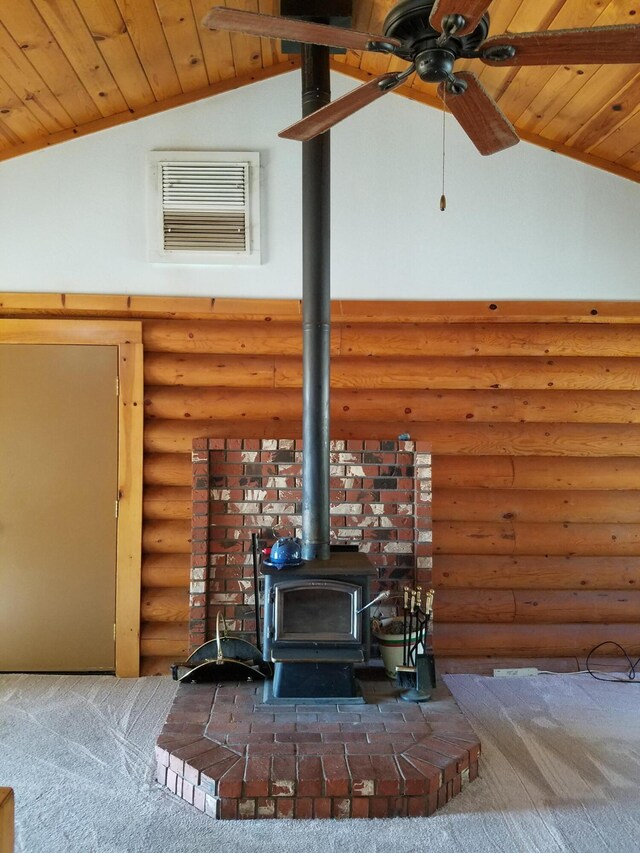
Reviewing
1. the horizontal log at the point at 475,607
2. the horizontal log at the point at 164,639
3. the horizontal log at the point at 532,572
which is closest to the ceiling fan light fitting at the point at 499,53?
the horizontal log at the point at 532,572

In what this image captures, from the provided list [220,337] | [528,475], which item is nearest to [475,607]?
[528,475]

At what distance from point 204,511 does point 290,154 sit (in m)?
2.18

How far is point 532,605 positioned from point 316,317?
2308 mm

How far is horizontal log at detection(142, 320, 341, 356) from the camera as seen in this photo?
405 centimetres

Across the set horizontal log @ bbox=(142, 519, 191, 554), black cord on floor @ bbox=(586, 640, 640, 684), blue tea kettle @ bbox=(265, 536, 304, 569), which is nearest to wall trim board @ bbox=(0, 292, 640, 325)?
horizontal log @ bbox=(142, 519, 191, 554)

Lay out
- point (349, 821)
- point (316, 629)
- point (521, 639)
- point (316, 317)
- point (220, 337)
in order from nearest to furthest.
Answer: point (349, 821)
point (316, 629)
point (316, 317)
point (220, 337)
point (521, 639)

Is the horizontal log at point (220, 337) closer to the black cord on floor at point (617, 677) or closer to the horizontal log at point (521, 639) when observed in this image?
the horizontal log at point (521, 639)

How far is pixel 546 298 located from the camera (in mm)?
3990

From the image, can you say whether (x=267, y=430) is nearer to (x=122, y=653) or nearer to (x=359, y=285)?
(x=359, y=285)

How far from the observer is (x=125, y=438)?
4.04 metres

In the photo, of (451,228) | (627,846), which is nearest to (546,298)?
(451,228)

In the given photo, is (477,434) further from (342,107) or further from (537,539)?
(342,107)

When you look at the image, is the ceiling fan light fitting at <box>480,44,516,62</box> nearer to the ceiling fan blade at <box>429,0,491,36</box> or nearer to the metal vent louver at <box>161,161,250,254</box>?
the ceiling fan blade at <box>429,0,491,36</box>

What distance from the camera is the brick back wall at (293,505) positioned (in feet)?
13.0
